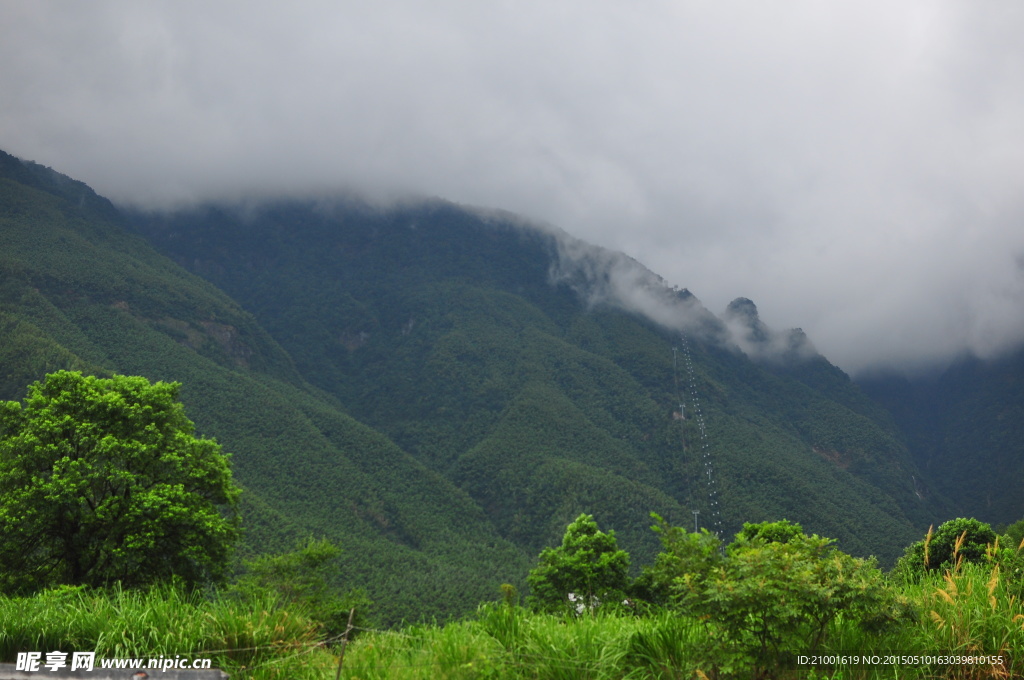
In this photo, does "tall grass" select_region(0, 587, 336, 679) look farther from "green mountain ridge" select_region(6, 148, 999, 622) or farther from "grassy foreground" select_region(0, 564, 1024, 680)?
"green mountain ridge" select_region(6, 148, 999, 622)

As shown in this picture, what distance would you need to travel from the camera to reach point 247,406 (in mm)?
120250

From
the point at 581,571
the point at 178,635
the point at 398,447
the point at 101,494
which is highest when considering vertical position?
the point at 178,635

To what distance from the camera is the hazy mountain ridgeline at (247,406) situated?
273 feet

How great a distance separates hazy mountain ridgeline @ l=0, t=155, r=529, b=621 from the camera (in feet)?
273

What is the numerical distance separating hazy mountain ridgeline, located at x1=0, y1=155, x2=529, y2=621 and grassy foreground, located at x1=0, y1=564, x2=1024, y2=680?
206ft


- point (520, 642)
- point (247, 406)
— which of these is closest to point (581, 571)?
point (520, 642)

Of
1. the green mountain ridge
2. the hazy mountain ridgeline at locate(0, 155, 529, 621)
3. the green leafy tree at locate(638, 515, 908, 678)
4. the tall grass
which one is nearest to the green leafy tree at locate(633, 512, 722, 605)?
the green leafy tree at locate(638, 515, 908, 678)

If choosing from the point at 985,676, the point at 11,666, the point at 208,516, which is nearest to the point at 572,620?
the point at 985,676

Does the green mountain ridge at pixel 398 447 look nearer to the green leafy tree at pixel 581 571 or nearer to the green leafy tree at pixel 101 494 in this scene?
the green leafy tree at pixel 581 571

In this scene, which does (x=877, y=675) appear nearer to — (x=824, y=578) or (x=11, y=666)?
(x=824, y=578)

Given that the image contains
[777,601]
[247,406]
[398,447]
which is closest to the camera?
[777,601]

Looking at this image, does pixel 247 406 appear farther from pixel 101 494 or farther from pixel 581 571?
pixel 101 494

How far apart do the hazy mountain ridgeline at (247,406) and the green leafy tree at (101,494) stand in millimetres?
51230

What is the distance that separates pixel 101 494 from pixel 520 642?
16918 mm
